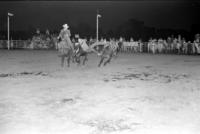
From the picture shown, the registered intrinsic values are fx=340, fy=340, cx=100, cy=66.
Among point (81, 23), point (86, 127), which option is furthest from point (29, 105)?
point (81, 23)

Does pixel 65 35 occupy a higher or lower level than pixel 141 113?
higher

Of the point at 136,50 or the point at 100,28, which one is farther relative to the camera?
the point at 100,28

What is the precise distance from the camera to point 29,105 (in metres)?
7.50

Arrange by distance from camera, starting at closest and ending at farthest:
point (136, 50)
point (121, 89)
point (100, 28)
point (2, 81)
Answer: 1. point (121, 89)
2. point (2, 81)
3. point (136, 50)
4. point (100, 28)

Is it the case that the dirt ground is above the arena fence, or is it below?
below

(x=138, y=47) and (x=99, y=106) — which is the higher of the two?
(x=138, y=47)

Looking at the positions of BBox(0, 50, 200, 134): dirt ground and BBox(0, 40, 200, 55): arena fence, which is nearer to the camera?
BBox(0, 50, 200, 134): dirt ground

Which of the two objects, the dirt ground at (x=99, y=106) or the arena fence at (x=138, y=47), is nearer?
the dirt ground at (x=99, y=106)

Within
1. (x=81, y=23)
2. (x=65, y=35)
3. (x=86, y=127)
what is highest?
(x=81, y=23)

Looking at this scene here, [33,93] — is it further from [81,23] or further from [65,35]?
[81,23]

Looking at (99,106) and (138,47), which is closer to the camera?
(99,106)

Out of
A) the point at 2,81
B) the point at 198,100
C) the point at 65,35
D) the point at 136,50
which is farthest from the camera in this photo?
the point at 136,50

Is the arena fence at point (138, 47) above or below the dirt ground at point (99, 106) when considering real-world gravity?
above

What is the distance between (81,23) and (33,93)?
66.1 meters
